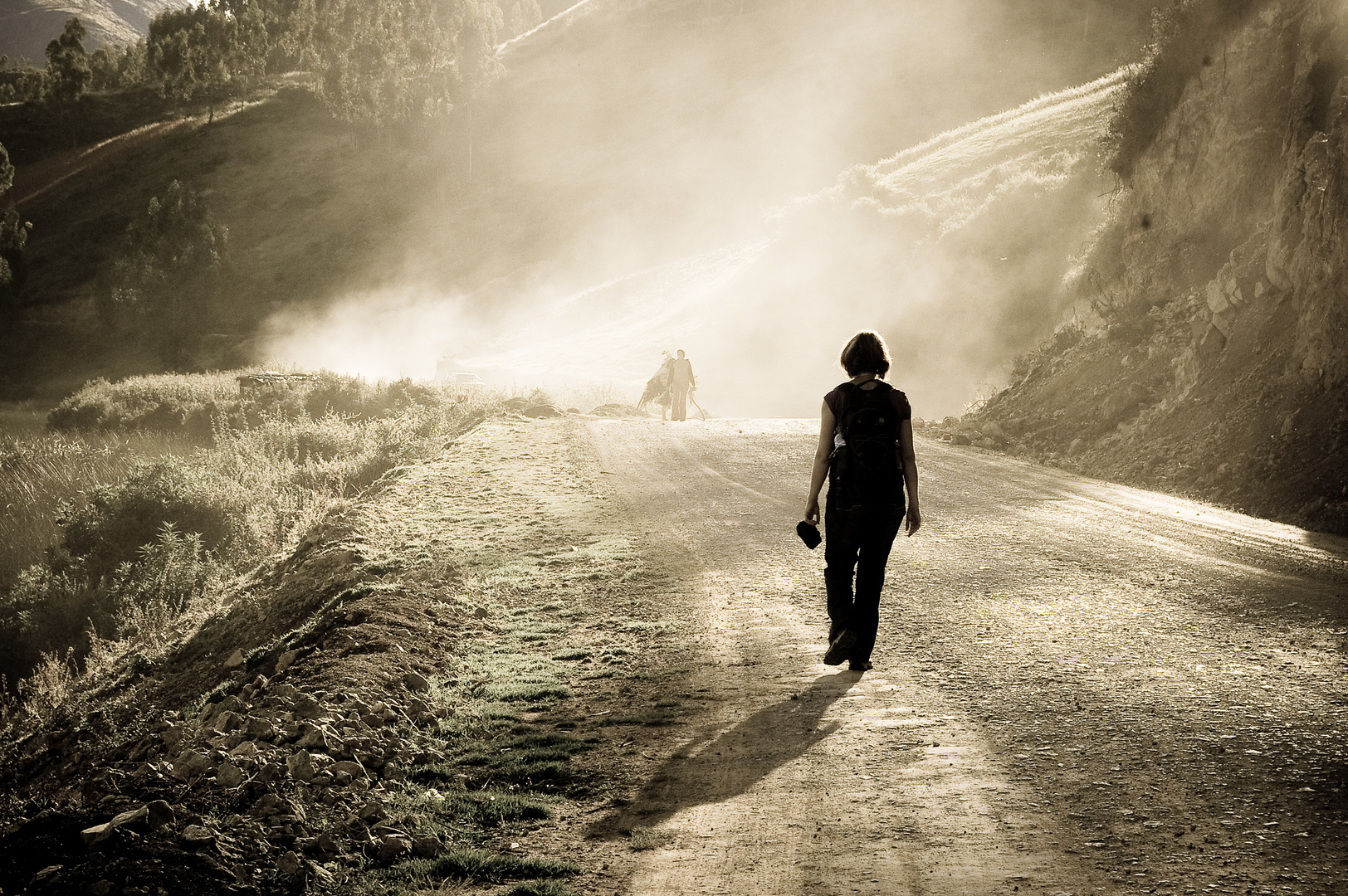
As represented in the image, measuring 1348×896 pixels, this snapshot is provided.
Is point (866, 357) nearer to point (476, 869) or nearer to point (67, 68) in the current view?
point (476, 869)

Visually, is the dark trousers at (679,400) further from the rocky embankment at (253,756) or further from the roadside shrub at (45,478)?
the rocky embankment at (253,756)

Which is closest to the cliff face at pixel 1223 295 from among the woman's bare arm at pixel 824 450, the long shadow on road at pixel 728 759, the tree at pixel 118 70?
the woman's bare arm at pixel 824 450

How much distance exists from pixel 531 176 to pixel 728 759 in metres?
82.6

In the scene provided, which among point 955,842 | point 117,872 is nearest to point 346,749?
point 117,872

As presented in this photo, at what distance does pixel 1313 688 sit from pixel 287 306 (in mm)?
68571

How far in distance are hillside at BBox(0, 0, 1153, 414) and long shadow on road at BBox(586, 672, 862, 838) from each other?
149 feet

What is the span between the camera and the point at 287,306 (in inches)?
2594

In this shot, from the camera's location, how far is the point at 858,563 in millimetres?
6324

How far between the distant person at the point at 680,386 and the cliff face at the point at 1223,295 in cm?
774

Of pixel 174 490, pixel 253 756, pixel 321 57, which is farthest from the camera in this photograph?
pixel 321 57

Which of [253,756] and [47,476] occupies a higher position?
[253,756]

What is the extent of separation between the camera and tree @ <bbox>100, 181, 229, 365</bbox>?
56.7 m

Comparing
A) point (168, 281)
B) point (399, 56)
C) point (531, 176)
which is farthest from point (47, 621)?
point (531, 176)

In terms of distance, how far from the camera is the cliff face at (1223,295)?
12.9 m
